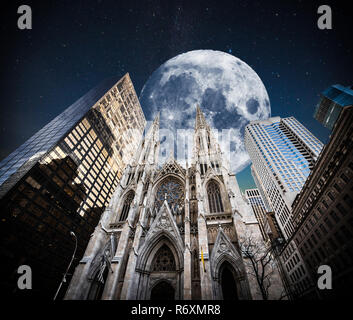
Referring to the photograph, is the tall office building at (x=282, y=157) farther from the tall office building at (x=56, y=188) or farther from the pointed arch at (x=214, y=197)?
the tall office building at (x=56, y=188)

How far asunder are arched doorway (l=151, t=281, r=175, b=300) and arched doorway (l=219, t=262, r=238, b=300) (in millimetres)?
5016

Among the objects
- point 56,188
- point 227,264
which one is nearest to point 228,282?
point 227,264

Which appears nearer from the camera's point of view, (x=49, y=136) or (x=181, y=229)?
(x=181, y=229)

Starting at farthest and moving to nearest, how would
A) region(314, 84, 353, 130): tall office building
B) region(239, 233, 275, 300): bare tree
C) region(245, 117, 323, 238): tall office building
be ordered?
region(314, 84, 353, 130): tall office building < region(245, 117, 323, 238): tall office building < region(239, 233, 275, 300): bare tree

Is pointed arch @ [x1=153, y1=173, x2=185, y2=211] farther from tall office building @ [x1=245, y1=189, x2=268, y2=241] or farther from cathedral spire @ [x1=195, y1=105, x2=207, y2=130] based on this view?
tall office building @ [x1=245, y1=189, x2=268, y2=241]

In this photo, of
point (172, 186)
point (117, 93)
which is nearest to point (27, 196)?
point (172, 186)

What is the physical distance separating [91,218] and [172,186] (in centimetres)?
2440

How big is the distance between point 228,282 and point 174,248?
6.07 m

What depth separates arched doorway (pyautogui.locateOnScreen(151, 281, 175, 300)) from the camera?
1543 cm

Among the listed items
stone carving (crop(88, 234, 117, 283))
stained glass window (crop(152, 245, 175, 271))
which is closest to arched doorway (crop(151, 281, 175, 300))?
stained glass window (crop(152, 245, 175, 271))

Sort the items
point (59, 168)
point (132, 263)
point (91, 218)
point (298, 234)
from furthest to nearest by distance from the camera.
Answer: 1. point (298, 234)
2. point (91, 218)
3. point (59, 168)
4. point (132, 263)

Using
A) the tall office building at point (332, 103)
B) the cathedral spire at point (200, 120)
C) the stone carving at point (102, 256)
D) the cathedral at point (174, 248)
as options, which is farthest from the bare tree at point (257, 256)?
the tall office building at point (332, 103)
